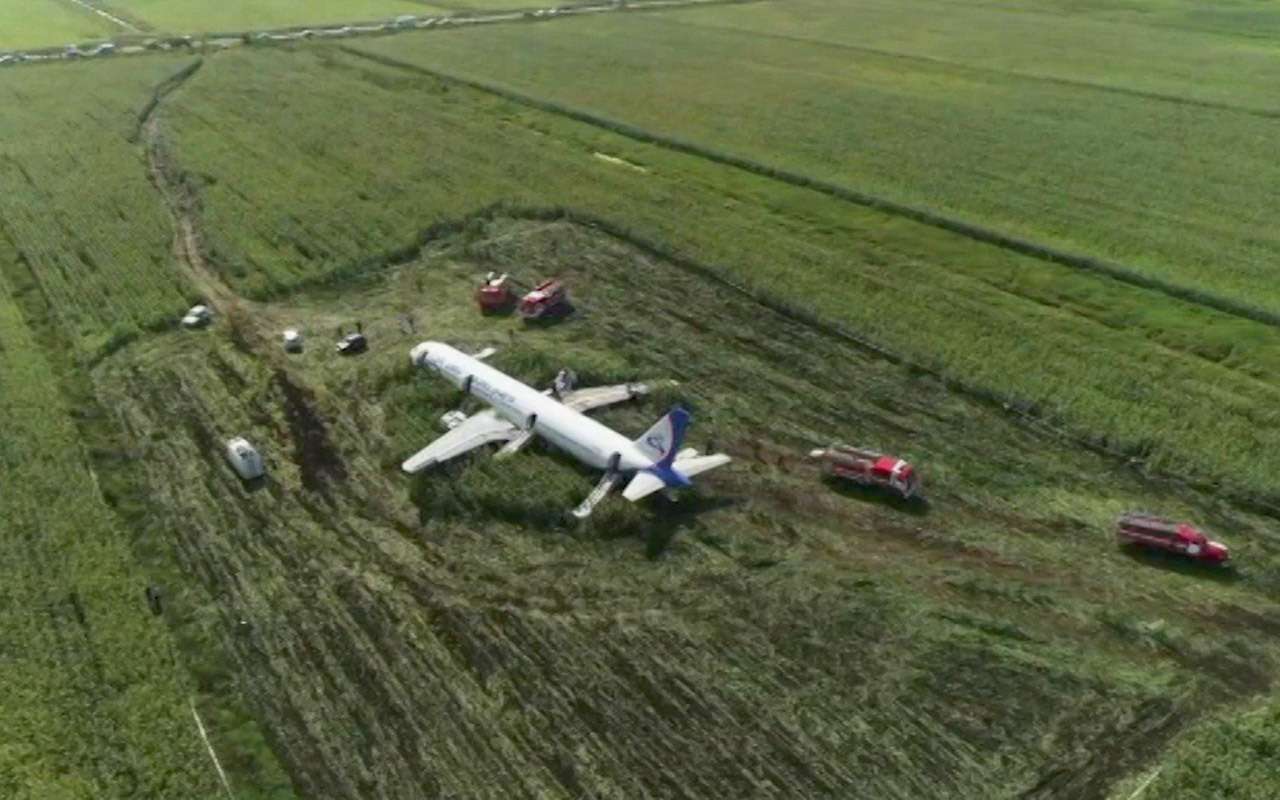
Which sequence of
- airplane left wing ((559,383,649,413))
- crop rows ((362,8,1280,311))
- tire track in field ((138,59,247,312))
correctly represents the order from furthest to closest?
crop rows ((362,8,1280,311)), tire track in field ((138,59,247,312)), airplane left wing ((559,383,649,413))

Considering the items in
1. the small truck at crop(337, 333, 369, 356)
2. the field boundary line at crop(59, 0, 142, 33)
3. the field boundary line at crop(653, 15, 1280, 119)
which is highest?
the field boundary line at crop(653, 15, 1280, 119)

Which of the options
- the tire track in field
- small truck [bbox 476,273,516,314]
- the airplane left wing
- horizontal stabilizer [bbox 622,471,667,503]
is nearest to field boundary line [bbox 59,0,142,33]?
the tire track in field

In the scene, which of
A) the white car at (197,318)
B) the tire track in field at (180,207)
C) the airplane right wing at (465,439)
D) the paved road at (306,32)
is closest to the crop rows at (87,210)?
the tire track in field at (180,207)

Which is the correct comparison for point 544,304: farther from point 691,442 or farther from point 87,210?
point 87,210

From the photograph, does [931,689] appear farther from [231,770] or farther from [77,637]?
[77,637]

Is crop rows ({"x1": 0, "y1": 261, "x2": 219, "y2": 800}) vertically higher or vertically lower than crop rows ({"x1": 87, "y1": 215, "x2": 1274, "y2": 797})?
lower

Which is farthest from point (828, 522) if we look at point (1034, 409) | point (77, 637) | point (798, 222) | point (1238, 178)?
point (1238, 178)

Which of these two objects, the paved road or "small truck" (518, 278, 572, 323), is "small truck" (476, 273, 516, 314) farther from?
the paved road
